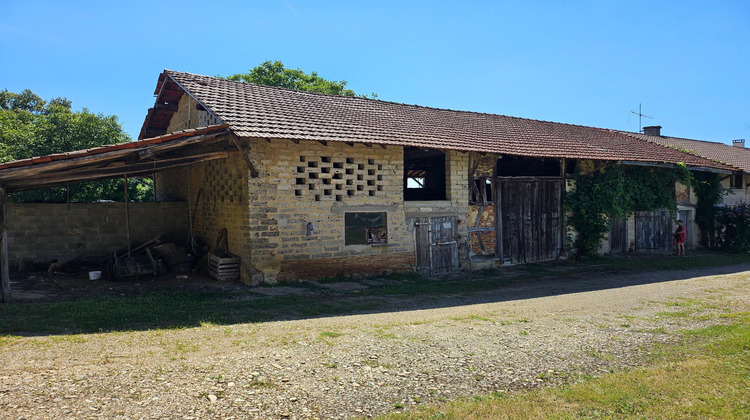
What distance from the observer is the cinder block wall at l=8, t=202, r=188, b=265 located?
11.9 metres

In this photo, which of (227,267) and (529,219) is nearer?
(227,267)

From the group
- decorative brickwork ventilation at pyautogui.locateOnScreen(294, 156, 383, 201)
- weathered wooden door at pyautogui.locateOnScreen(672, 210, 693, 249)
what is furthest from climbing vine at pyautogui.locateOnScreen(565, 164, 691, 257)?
decorative brickwork ventilation at pyautogui.locateOnScreen(294, 156, 383, 201)

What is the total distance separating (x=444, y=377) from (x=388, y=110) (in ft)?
37.2

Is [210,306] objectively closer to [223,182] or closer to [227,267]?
[227,267]

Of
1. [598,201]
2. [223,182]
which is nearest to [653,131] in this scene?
[598,201]

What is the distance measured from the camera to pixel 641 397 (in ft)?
14.1

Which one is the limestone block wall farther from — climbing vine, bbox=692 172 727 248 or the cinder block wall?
climbing vine, bbox=692 172 727 248

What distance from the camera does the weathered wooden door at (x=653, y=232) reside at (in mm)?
Result: 17156

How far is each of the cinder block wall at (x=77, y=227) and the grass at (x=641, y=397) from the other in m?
11.6

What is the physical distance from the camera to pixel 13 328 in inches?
251

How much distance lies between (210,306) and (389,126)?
22.8ft

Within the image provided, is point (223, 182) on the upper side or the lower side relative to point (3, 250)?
upper

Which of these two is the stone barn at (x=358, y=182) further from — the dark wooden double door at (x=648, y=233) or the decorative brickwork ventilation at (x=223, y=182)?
the dark wooden double door at (x=648, y=233)

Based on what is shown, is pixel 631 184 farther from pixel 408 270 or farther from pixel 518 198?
pixel 408 270
